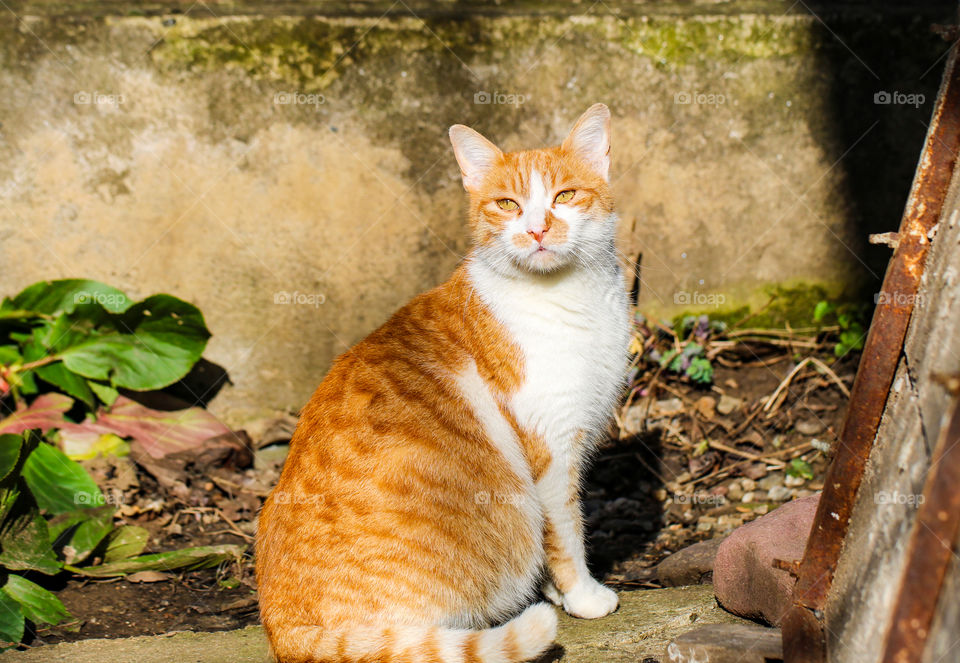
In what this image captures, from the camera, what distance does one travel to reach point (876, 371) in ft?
6.11

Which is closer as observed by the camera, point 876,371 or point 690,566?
point 876,371

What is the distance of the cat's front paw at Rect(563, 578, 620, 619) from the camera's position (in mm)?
2734

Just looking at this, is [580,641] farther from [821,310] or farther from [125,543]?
[821,310]

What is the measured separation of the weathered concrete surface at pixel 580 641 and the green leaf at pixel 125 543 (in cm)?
66

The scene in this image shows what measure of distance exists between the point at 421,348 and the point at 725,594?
123cm

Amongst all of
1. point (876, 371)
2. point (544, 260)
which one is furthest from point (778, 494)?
point (876, 371)

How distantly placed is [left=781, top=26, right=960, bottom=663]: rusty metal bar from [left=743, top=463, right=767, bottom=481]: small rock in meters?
1.91

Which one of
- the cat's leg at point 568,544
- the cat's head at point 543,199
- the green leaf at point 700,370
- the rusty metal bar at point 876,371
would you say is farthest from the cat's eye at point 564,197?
the green leaf at point 700,370

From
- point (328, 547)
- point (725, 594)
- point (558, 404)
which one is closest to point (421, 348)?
point (558, 404)

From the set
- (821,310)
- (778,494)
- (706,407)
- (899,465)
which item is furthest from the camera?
A: (821,310)

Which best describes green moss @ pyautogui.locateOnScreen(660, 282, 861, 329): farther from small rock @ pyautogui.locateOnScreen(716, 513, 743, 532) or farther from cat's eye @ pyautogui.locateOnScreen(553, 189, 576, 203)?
cat's eye @ pyautogui.locateOnScreen(553, 189, 576, 203)

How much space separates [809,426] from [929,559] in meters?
2.80

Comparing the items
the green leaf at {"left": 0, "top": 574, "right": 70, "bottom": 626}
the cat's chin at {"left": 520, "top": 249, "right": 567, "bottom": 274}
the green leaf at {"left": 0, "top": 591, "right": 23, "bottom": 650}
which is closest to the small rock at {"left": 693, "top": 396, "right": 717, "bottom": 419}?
the cat's chin at {"left": 520, "top": 249, "right": 567, "bottom": 274}

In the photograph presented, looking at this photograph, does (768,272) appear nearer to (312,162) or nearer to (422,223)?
(422,223)
